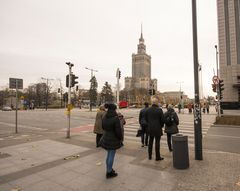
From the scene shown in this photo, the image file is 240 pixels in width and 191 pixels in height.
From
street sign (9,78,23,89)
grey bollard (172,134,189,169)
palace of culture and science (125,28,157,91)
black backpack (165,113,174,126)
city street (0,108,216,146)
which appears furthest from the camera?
palace of culture and science (125,28,157,91)

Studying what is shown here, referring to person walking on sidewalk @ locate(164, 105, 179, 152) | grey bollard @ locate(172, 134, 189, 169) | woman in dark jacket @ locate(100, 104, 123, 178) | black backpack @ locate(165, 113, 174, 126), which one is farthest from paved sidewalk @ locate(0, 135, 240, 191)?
black backpack @ locate(165, 113, 174, 126)

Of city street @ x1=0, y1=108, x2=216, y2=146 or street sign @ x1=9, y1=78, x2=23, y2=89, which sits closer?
city street @ x1=0, y1=108, x2=216, y2=146

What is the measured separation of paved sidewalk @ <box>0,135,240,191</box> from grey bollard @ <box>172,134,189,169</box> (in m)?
0.18

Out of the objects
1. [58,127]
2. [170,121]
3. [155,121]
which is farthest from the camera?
[58,127]

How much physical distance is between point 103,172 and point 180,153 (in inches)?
88.3

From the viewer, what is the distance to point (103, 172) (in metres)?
5.63

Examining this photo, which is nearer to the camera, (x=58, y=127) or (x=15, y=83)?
(x=15, y=83)

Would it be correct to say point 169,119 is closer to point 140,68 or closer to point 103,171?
point 103,171

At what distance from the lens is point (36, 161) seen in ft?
22.2

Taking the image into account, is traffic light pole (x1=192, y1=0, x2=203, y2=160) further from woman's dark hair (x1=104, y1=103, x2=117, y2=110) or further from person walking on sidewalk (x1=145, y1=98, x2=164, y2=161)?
woman's dark hair (x1=104, y1=103, x2=117, y2=110)

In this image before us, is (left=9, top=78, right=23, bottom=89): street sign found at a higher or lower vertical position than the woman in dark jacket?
higher

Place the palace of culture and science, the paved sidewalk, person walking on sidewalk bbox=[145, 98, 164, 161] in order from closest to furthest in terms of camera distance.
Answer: the paved sidewalk
person walking on sidewalk bbox=[145, 98, 164, 161]
the palace of culture and science

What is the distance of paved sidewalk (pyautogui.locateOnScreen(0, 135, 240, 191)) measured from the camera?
15.4 feet

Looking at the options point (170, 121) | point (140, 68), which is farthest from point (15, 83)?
point (140, 68)
